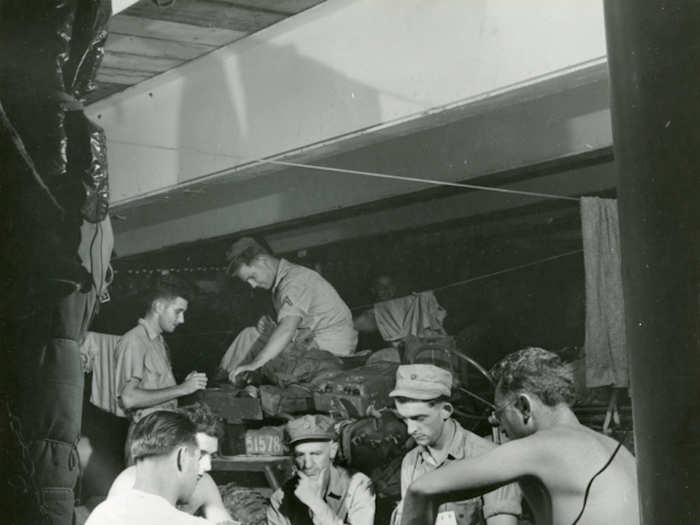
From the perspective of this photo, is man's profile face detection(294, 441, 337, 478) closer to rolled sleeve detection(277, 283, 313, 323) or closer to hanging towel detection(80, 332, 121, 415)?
hanging towel detection(80, 332, 121, 415)

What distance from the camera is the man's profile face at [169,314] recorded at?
14.1 ft

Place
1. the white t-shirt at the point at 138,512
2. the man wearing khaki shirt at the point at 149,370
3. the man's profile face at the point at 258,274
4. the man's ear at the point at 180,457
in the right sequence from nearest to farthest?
the white t-shirt at the point at 138,512 < the man's ear at the point at 180,457 < the man wearing khaki shirt at the point at 149,370 < the man's profile face at the point at 258,274

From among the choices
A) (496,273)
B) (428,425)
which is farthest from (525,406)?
(496,273)

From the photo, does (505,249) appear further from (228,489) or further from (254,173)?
(228,489)

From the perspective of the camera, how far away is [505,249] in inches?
169

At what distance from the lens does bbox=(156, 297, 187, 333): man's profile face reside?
4294 mm

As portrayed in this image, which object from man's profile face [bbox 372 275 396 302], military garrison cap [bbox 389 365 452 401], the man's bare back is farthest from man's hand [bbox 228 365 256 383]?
the man's bare back

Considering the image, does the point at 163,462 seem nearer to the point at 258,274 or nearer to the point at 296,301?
the point at 296,301

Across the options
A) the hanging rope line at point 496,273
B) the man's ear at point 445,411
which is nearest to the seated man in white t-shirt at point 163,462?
the man's ear at point 445,411

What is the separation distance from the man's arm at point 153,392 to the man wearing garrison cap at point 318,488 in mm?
839

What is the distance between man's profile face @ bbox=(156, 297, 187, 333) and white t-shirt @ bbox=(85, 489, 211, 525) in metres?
1.93

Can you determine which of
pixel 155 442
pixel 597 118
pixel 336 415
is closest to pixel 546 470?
pixel 155 442

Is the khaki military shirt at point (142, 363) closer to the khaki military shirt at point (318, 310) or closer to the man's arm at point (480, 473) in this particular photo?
the khaki military shirt at point (318, 310)

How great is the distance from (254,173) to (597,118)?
1288 mm
